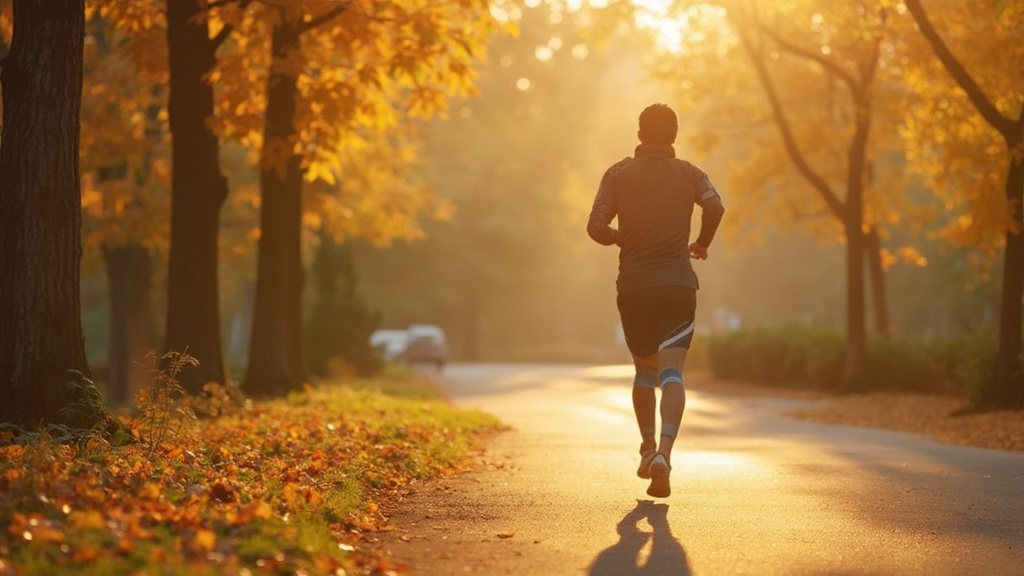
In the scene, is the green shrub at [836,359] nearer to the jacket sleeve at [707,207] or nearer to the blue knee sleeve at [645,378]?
the blue knee sleeve at [645,378]

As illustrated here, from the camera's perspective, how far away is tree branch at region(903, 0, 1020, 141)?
17686 mm

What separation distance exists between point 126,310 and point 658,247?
846 inches

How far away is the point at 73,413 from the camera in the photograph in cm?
970

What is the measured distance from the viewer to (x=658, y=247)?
873 cm

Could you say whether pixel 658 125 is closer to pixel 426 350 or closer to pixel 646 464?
pixel 646 464

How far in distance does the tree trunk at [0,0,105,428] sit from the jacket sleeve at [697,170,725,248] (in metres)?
3.93

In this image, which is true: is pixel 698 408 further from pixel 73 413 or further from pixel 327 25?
pixel 73 413

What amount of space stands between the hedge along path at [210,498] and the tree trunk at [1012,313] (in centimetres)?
813

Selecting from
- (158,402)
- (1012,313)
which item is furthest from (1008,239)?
(158,402)

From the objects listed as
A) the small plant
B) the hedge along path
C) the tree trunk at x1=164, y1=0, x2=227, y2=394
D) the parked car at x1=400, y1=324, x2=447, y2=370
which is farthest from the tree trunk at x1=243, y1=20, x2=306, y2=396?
the parked car at x1=400, y1=324, x2=447, y2=370

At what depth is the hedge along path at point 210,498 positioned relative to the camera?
5.61m

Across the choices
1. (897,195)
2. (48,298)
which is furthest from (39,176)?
(897,195)

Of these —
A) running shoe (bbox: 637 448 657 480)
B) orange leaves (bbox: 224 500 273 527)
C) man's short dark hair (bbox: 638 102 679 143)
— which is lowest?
orange leaves (bbox: 224 500 273 527)

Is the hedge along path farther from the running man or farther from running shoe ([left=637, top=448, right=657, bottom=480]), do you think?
the running man
